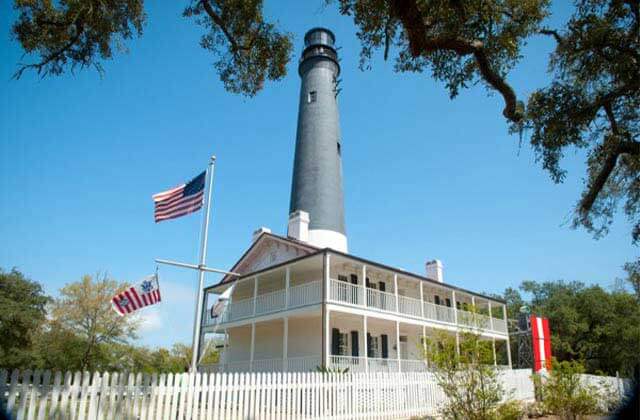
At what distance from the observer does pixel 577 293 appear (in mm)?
41219

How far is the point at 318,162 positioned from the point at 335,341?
1036 centimetres

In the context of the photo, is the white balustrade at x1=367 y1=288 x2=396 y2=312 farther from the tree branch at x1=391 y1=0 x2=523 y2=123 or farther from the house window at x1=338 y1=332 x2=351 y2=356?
the tree branch at x1=391 y1=0 x2=523 y2=123

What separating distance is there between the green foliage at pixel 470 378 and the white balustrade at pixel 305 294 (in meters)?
9.17

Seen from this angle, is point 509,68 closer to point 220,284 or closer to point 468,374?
point 468,374

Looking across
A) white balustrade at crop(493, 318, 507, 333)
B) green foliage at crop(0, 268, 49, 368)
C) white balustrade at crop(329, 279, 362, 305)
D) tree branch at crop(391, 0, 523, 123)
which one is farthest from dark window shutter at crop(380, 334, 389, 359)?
green foliage at crop(0, 268, 49, 368)

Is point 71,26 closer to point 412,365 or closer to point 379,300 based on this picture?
point 379,300

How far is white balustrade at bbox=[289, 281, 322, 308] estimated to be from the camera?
690 inches

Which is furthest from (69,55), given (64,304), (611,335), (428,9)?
(611,335)

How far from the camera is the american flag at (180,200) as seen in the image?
1334cm

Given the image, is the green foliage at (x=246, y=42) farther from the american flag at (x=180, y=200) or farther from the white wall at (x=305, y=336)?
the white wall at (x=305, y=336)

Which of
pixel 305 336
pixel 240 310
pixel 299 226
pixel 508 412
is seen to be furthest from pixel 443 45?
pixel 240 310

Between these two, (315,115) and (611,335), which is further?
(611,335)

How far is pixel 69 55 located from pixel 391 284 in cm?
1849

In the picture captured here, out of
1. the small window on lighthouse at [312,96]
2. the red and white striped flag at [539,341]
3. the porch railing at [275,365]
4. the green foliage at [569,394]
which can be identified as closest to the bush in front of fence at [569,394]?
the green foliage at [569,394]
